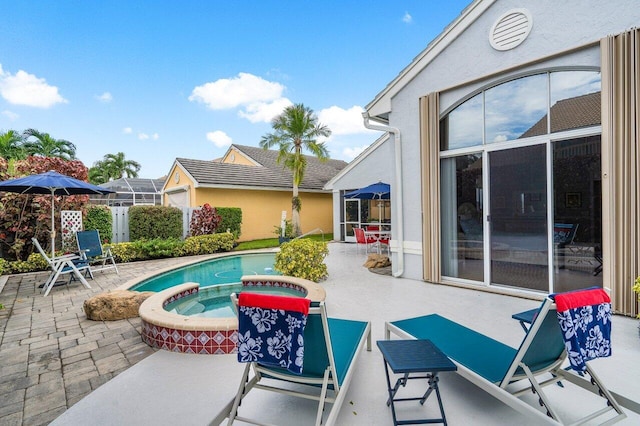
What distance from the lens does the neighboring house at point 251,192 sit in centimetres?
1761

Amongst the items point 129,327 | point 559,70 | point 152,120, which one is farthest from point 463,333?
point 152,120

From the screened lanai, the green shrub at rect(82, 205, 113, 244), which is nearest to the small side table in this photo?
the green shrub at rect(82, 205, 113, 244)

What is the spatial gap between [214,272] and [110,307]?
4.81 meters

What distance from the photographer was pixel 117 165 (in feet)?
144

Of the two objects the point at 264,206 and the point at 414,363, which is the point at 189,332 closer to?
the point at 414,363

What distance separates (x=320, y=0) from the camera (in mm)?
13859

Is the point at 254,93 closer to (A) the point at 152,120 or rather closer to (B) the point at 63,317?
(A) the point at 152,120

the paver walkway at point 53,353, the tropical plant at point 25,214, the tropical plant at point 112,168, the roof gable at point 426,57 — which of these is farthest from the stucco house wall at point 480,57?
the tropical plant at point 112,168

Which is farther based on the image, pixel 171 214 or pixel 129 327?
pixel 171 214

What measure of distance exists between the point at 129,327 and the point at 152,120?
80.3 ft

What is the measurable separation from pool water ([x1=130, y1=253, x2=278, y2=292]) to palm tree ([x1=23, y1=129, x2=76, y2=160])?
20.2 meters

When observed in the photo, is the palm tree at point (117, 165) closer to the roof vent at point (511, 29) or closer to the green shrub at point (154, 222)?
the green shrub at point (154, 222)

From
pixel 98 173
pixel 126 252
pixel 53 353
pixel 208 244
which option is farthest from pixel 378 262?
pixel 98 173

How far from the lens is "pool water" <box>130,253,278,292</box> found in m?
8.64
